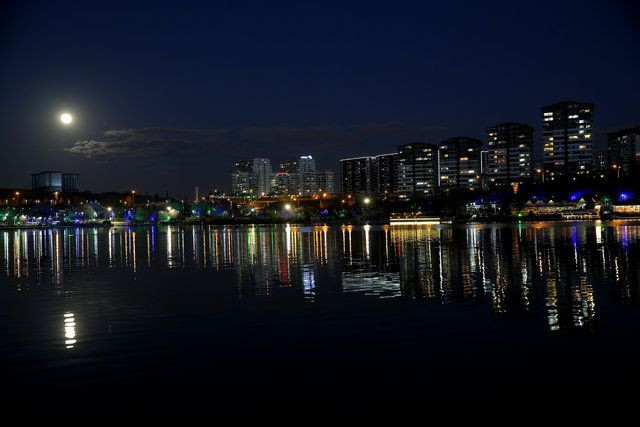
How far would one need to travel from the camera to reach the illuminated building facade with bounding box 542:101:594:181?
186500 mm

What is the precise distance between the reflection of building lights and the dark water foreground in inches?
1.6

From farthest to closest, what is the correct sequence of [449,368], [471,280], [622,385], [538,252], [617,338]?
[538,252] < [471,280] < [617,338] < [449,368] < [622,385]

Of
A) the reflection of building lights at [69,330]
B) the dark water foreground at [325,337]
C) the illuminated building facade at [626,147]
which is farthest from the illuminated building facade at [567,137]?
the reflection of building lights at [69,330]

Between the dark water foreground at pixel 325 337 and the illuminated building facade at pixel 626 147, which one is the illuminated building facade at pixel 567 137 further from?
the dark water foreground at pixel 325 337

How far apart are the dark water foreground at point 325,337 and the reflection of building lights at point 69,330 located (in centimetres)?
4

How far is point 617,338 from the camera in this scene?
10250mm

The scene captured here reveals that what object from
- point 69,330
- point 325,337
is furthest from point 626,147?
point 69,330

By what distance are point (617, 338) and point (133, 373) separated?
7431mm

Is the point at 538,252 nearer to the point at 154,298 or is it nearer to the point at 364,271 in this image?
the point at 364,271

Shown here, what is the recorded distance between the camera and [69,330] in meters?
12.4

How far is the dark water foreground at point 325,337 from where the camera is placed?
8039 mm

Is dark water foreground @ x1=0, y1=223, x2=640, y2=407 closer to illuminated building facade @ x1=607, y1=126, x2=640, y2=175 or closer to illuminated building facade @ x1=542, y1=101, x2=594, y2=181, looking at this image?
illuminated building facade @ x1=607, y1=126, x2=640, y2=175

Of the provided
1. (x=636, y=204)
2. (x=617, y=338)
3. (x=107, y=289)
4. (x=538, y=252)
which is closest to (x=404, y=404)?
(x=617, y=338)

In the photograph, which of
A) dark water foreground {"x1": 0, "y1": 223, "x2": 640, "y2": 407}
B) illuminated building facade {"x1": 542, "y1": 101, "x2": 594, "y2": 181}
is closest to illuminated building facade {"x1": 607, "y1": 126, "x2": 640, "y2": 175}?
illuminated building facade {"x1": 542, "y1": 101, "x2": 594, "y2": 181}
